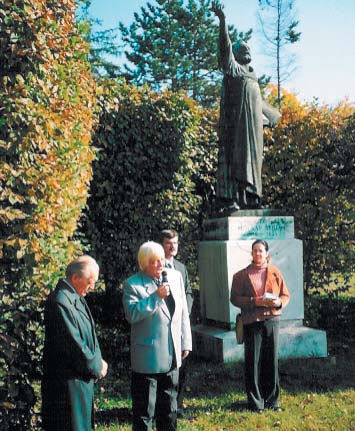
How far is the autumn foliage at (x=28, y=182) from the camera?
419 cm

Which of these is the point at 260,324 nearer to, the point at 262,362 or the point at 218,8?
the point at 262,362

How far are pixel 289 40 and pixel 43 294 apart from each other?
3061 centimetres

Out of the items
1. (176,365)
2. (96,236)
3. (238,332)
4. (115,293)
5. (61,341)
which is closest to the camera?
(61,341)

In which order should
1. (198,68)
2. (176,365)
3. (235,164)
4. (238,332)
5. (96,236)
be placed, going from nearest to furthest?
1. (176,365)
2. (238,332)
3. (235,164)
4. (96,236)
5. (198,68)

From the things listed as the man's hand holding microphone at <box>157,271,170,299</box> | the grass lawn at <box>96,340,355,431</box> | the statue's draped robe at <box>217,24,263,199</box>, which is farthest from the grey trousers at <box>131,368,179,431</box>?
the statue's draped robe at <box>217,24,263,199</box>

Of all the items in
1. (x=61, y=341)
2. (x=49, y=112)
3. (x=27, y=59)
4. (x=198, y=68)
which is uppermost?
(x=198, y=68)

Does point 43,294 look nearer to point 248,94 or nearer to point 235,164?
point 235,164

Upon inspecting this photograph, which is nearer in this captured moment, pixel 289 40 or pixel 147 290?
pixel 147 290

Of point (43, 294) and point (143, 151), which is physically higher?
point (143, 151)

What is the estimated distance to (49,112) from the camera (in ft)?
15.1

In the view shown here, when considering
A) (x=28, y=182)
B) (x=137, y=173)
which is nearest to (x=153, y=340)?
(x=28, y=182)

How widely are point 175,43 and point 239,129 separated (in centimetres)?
2277

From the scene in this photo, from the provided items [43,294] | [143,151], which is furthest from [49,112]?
[143,151]

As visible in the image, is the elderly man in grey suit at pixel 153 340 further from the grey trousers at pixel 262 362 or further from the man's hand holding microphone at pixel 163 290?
the grey trousers at pixel 262 362
